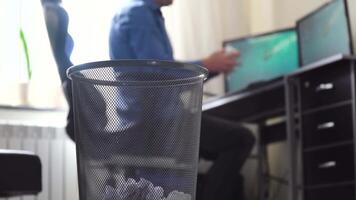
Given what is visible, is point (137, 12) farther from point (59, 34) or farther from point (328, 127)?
point (328, 127)

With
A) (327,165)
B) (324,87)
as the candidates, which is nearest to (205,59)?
(324,87)

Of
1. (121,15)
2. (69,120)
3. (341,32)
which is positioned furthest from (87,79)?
(341,32)

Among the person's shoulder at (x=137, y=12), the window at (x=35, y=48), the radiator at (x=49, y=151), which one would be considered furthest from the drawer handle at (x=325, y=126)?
the radiator at (x=49, y=151)

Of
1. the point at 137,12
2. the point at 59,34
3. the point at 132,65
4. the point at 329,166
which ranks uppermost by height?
the point at 137,12

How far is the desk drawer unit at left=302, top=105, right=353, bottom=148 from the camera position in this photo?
95.3 inches

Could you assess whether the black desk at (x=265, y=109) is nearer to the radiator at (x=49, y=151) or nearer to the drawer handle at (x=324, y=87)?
the drawer handle at (x=324, y=87)

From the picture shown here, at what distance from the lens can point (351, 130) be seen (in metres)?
2.39

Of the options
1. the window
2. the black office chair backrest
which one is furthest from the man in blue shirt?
the window

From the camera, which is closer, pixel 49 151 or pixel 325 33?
pixel 325 33

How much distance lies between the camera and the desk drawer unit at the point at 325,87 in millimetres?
2402

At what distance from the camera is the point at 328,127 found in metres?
2.53

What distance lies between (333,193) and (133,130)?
5.30 feet

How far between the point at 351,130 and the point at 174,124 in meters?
1.37

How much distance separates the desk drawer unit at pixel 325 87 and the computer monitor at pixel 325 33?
16cm
